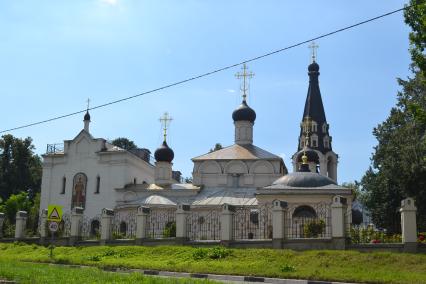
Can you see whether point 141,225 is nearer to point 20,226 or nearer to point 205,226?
point 205,226

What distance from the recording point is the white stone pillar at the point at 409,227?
1581 centimetres

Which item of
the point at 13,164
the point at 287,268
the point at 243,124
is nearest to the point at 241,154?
the point at 243,124

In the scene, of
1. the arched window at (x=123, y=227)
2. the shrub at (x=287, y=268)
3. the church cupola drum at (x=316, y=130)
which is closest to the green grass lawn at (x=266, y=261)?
the shrub at (x=287, y=268)

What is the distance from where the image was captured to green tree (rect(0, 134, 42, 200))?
51.1 metres

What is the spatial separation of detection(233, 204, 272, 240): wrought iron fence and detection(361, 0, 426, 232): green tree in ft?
23.7

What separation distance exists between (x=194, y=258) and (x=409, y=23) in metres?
9.43

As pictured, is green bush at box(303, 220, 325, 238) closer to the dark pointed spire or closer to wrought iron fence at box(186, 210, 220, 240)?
wrought iron fence at box(186, 210, 220, 240)

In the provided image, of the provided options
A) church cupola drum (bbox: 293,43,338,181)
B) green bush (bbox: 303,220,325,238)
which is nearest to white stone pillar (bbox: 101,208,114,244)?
green bush (bbox: 303,220,325,238)

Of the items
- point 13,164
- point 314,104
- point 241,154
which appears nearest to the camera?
point 241,154

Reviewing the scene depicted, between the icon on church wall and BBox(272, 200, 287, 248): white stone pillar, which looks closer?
BBox(272, 200, 287, 248): white stone pillar

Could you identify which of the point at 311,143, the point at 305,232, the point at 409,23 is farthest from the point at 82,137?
the point at 409,23

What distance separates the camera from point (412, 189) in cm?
2922

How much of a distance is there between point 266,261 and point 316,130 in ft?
95.0

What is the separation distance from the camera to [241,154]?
123 feet
